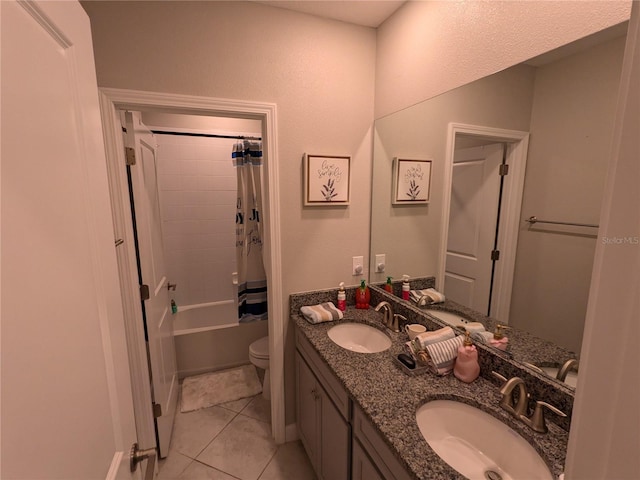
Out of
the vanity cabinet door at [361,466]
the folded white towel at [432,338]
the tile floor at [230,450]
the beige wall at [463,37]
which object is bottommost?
the tile floor at [230,450]

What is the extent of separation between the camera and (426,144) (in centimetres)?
159

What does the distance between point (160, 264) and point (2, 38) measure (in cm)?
189

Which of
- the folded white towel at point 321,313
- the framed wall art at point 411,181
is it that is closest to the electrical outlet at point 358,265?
the folded white towel at point 321,313

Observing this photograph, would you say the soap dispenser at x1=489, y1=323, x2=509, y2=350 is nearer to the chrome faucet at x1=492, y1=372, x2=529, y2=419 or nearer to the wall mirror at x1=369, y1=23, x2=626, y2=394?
the wall mirror at x1=369, y1=23, x2=626, y2=394

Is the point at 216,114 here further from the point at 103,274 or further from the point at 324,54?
the point at 103,274

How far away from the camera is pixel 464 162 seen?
1.35m

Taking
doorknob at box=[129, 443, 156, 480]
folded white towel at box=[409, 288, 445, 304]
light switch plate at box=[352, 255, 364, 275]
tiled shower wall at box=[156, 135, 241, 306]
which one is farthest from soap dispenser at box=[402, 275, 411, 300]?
tiled shower wall at box=[156, 135, 241, 306]

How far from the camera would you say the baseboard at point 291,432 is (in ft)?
6.54

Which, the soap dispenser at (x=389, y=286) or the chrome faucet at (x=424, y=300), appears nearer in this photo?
the chrome faucet at (x=424, y=300)

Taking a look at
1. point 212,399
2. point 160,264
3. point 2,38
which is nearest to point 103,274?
point 2,38

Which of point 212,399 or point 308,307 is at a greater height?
point 308,307

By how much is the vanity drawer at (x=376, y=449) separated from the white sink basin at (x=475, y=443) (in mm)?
143

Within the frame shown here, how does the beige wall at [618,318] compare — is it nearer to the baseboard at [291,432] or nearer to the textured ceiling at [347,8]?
the textured ceiling at [347,8]

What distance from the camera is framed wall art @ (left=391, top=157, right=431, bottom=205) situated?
5.39ft
